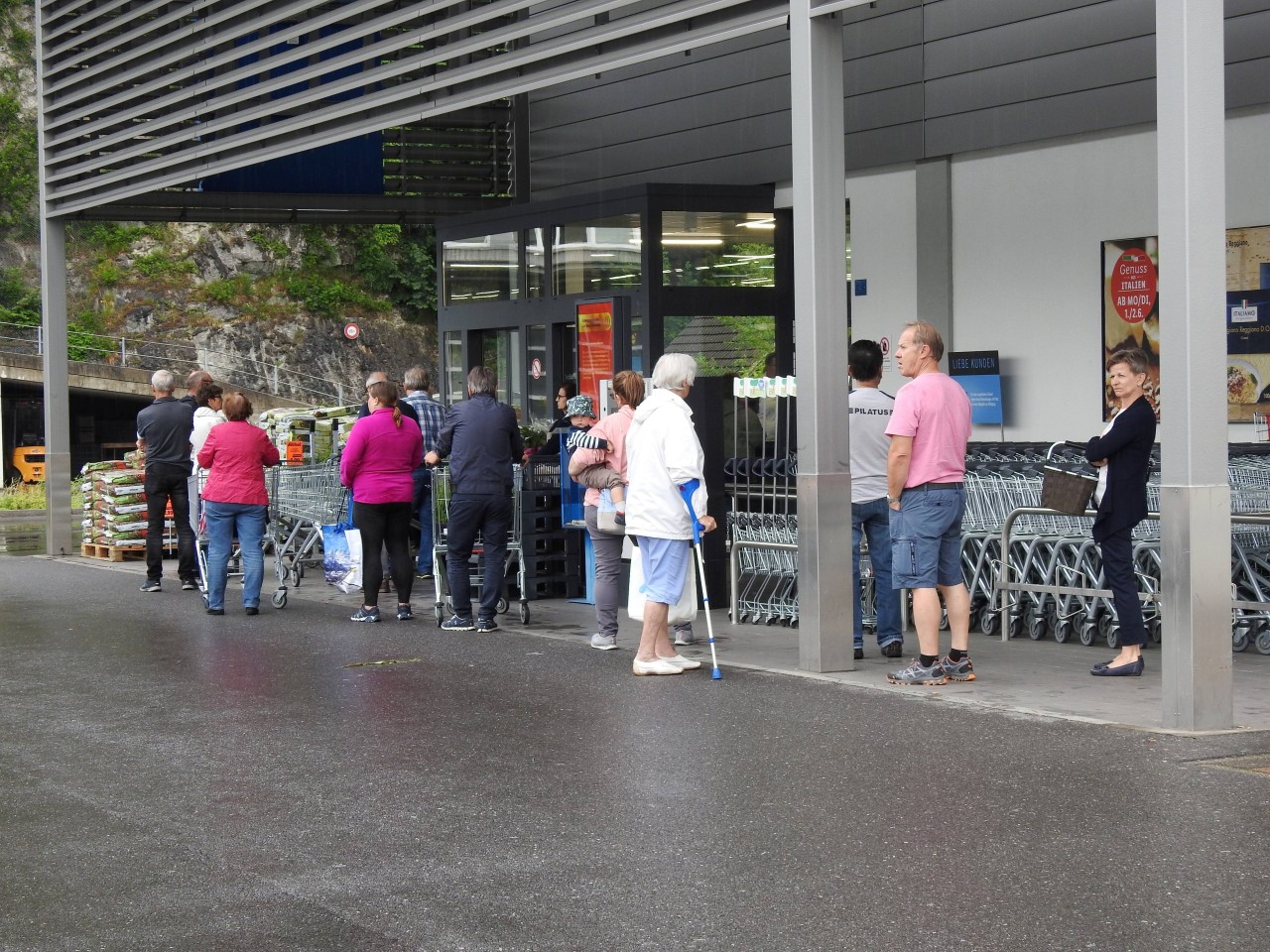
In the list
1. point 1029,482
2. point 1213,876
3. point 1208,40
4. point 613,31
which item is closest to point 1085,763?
point 1213,876

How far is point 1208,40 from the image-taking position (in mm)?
7566

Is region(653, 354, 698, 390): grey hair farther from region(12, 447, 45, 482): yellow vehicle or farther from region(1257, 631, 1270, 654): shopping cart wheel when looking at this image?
region(12, 447, 45, 482): yellow vehicle

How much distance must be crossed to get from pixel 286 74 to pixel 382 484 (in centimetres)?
438

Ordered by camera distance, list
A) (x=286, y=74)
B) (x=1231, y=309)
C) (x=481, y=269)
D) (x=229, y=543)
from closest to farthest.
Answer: (x=1231, y=309) → (x=229, y=543) → (x=286, y=74) → (x=481, y=269)

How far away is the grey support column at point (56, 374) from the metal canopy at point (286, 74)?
1.53 feet

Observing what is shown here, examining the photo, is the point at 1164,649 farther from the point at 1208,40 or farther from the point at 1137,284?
the point at 1137,284

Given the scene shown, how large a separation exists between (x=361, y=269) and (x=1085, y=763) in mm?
54719

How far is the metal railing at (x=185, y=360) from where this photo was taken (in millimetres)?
49188

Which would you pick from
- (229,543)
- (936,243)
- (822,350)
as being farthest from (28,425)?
(822,350)

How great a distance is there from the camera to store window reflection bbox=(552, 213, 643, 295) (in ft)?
56.4

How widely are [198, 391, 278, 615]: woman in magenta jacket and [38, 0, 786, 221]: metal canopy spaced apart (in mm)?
2784

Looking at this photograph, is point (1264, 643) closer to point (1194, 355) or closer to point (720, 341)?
point (1194, 355)

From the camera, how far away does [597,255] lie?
17734 millimetres

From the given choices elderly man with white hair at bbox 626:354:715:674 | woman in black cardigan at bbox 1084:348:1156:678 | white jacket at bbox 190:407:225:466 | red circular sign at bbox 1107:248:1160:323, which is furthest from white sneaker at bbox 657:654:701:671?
white jacket at bbox 190:407:225:466
